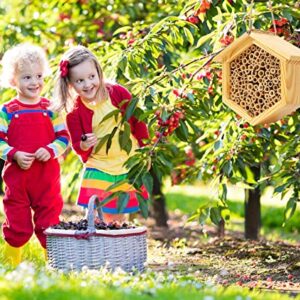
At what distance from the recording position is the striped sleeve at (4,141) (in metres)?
5.32

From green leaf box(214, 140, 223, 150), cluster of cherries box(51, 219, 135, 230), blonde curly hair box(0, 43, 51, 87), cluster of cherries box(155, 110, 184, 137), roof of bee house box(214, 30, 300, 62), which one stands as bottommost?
cluster of cherries box(51, 219, 135, 230)

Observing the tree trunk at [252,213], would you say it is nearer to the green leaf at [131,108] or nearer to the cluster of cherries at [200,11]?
the cluster of cherries at [200,11]

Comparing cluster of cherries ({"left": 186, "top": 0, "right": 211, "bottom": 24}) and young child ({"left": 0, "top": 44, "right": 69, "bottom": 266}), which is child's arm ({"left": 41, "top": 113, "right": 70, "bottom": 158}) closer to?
young child ({"left": 0, "top": 44, "right": 69, "bottom": 266})

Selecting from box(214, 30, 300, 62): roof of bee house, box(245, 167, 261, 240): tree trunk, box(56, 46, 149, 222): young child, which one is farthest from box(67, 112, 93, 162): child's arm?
box(245, 167, 261, 240): tree trunk

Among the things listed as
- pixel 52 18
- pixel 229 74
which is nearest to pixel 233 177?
pixel 229 74

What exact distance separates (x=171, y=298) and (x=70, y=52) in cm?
230

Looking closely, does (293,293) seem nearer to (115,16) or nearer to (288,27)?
(288,27)

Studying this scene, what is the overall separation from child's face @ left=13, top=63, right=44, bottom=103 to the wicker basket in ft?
3.14

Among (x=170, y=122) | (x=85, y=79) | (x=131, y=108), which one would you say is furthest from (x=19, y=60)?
(x=170, y=122)

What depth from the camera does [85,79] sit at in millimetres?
5270

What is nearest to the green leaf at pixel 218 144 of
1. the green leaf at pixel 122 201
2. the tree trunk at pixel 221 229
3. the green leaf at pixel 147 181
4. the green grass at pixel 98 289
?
the green leaf at pixel 147 181

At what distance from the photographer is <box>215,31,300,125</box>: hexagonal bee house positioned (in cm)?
446

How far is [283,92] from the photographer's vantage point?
4461 mm

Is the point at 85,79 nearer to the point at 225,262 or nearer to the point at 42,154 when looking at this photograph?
the point at 42,154
